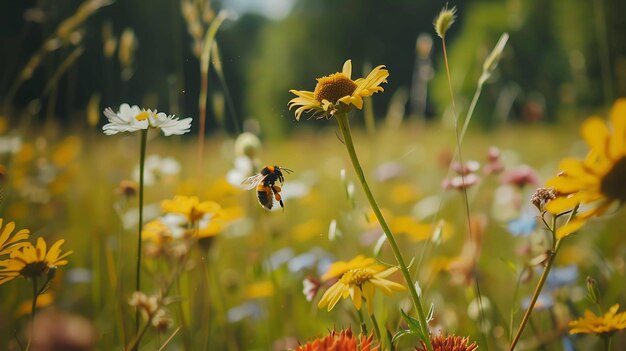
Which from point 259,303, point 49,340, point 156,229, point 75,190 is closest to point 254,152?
point 156,229

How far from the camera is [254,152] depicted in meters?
0.91

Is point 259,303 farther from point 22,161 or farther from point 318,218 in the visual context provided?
point 22,161

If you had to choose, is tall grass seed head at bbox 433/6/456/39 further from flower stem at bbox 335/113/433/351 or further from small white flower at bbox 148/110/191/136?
small white flower at bbox 148/110/191/136

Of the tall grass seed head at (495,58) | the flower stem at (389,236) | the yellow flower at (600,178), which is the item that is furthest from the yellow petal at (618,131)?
the tall grass seed head at (495,58)

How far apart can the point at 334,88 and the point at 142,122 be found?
0.57 ft

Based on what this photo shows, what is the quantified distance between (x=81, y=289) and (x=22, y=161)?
21.2 inches

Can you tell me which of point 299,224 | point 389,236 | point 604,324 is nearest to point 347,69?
point 389,236

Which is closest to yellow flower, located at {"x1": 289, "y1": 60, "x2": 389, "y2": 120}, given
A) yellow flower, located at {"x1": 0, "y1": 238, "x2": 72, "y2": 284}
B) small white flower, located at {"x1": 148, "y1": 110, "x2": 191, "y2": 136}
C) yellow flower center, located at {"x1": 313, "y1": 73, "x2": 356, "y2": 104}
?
yellow flower center, located at {"x1": 313, "y1": 73, "x2": 356, "y2": 104}

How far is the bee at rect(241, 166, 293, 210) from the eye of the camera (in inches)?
25.9

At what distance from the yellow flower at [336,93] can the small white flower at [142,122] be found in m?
0.11

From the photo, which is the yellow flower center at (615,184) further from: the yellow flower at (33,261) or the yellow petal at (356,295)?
the yellow flower at (33,261)

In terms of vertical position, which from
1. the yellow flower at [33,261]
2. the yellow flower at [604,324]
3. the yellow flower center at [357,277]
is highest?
the yellow flower at [33,261]

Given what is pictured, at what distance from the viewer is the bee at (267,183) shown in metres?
0.66

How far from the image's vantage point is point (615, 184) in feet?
1.10
